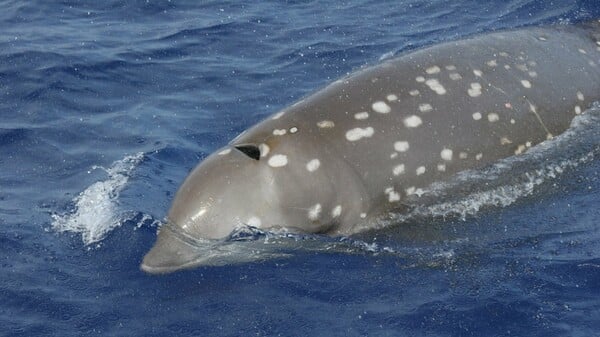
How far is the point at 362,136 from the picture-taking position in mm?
10727

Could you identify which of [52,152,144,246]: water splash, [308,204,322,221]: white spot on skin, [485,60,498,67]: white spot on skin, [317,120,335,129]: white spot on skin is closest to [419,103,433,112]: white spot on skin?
[317,120,335,129]: white spot on skin

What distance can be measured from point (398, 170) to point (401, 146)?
273 millimetres

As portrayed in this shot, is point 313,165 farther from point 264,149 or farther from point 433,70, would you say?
point 433,70

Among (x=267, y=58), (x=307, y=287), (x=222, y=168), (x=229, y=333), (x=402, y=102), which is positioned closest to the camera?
(x=229, y=333)

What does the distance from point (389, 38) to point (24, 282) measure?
10177mm

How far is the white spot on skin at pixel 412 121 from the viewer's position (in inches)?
432

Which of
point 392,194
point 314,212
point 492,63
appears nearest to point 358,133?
point 392,194

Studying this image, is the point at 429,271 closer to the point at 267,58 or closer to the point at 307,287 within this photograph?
the point at 307,287

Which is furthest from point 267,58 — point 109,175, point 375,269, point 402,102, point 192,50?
point 375,269

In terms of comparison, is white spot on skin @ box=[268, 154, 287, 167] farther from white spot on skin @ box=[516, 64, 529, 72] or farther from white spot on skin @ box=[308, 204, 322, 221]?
white spot on skin @ box=[516, 64, 529, 72]

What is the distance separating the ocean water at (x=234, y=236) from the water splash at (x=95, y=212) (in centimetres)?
3

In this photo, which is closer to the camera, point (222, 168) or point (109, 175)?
point (222, 168)

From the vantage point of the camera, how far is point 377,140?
424 inches

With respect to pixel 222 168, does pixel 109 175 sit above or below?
below
